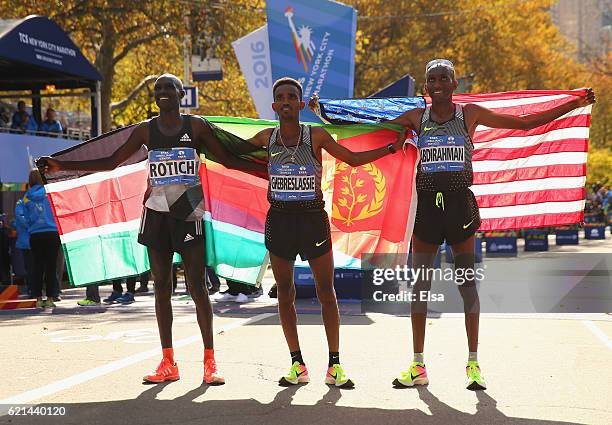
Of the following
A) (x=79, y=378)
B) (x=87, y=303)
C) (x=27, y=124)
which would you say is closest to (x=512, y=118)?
(x=79, y=378)

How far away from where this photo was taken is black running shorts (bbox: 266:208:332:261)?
662 centimetres

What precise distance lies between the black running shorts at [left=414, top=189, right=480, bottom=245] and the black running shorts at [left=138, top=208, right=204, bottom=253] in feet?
5.23

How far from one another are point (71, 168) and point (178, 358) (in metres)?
1.85

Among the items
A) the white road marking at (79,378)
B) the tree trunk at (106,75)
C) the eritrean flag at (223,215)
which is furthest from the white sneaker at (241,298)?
the tree trunk at (106,75)

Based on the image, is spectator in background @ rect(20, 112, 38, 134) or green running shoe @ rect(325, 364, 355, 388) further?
spectator in background @ rect(20, 112, 38, 134)

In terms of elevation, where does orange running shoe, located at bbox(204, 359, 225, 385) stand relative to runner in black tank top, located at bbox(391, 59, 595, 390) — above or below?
below

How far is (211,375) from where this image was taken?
6.72 m

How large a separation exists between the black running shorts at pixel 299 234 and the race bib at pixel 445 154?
865mm

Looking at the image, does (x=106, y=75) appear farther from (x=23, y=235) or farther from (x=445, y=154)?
(x=445, y=154)

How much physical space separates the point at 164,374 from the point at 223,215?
1916 millimetres

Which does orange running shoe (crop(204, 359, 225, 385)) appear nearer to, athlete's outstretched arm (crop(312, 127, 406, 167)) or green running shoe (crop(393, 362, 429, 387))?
green running shoe (crop(393, 362, 429, 387))

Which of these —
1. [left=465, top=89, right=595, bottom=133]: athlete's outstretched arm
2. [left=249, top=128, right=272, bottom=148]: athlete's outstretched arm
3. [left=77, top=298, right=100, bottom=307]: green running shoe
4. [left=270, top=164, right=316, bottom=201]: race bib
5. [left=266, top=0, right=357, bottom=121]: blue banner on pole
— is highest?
[left=266, top=0, right=357, bottom=121]: blue banner on pole

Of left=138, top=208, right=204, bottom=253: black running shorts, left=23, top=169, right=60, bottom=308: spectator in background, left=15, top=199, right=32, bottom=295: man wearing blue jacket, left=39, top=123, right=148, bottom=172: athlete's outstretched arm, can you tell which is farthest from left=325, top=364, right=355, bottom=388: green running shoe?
left=15, top=199, right=32, bottom=295: man wearing blue jacket

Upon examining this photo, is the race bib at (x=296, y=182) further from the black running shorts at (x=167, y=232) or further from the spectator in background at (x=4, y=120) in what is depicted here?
the spectator in background at (x=4, y=120)
